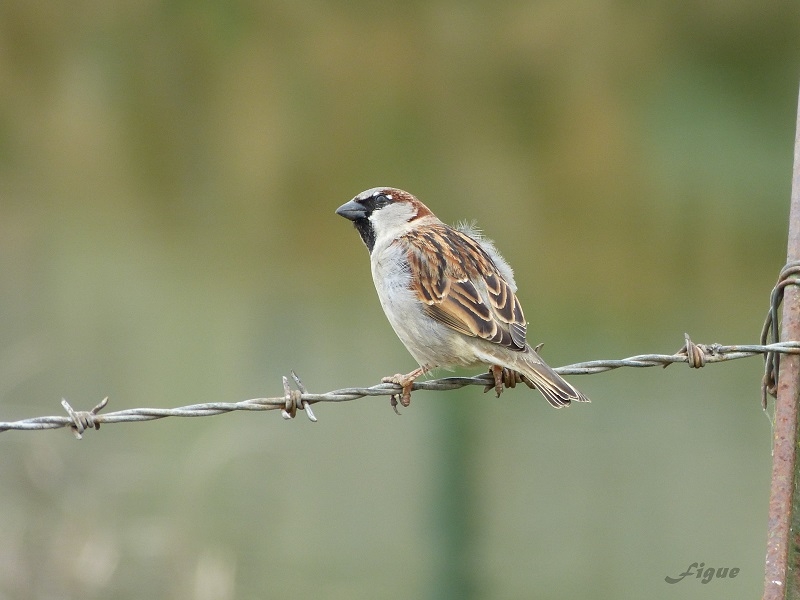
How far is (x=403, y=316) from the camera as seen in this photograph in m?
3.70

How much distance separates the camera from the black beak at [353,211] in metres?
4.31

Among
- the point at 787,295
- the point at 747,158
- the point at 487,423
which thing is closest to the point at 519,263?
the point at 487,423

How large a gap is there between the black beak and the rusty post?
6.10 feet

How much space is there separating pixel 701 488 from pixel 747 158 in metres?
1.70

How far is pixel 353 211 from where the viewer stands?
4.33 metres

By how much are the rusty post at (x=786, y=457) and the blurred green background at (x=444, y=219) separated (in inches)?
84.3

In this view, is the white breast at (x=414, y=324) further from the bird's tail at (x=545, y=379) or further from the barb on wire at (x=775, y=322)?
the barb on wire at (x=775, y=322)

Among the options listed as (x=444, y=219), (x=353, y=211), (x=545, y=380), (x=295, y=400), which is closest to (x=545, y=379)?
(x=545, y=380)

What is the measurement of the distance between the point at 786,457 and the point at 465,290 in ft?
4.22

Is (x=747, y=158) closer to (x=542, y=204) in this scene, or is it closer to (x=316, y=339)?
(x=542, y=204)

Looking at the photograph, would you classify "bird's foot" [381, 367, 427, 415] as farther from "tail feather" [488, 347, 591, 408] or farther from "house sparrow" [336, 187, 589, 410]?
"tail feather" [488, 347, 591, 408]

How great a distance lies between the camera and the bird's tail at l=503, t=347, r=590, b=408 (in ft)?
10.9

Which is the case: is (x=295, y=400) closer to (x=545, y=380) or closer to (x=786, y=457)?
(x=545, y=380)

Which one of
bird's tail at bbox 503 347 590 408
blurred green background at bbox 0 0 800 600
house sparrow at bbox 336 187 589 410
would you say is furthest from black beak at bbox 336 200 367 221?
bird's tail at bbox 503 347 590 408
